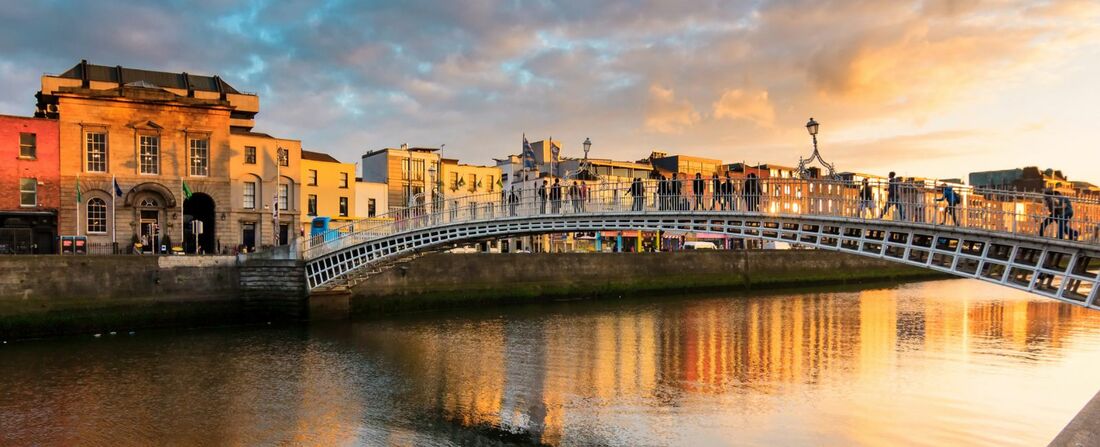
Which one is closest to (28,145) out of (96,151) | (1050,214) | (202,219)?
(96,151)

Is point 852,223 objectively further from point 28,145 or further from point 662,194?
point 28,145

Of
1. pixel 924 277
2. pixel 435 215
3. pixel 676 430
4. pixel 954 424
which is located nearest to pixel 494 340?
pixel 435 215

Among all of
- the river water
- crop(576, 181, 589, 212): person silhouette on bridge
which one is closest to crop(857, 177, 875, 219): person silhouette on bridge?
the river water

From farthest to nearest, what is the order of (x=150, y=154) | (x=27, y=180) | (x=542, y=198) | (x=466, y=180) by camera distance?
(x=466, y=180)
(x=150, y=154)
(x=27, y=180)
(x=542, y=198)

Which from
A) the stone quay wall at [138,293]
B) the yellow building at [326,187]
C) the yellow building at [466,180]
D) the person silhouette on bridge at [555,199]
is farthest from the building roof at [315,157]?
the person silhouette on bridge at [555,199]

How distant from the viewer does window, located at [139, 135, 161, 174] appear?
31938 mm

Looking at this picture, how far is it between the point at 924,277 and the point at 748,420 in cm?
4885

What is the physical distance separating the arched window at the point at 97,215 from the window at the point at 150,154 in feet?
6.97

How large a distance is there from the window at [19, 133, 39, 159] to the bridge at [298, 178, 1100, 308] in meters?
14.0

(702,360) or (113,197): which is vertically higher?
(113,197)

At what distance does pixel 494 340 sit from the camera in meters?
24.0

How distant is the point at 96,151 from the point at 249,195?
7111 millimetres

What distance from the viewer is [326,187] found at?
139 ft

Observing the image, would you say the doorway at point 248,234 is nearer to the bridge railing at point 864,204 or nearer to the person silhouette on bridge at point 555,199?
the bridge railing at point 864,204
